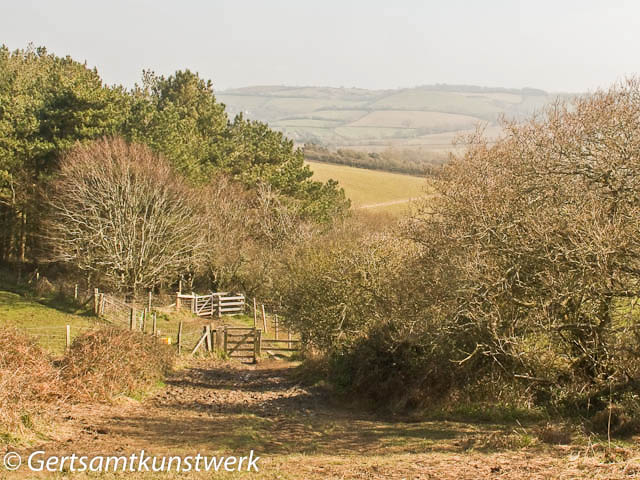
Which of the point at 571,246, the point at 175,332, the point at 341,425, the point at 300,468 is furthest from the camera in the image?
the point at 175,332

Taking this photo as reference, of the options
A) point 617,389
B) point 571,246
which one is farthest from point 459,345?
point 571,246

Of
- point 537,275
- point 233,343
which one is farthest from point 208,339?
point 537,275

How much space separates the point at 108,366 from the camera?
17906 mm

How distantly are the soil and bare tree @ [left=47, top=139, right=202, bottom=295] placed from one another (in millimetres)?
15441

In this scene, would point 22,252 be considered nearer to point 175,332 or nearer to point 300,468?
point 175,332

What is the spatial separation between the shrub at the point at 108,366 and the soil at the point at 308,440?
52cm

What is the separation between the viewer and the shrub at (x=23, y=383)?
1261 cm

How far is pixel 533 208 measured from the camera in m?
13.6

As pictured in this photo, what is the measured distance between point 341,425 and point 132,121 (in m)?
35.2

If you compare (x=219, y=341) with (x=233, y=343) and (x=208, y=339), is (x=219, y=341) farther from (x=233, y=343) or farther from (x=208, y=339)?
(x=233, y=343)

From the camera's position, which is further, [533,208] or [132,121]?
[132,121]

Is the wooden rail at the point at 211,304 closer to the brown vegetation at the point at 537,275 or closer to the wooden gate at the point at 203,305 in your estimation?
the wooden gate at the point at 203,305

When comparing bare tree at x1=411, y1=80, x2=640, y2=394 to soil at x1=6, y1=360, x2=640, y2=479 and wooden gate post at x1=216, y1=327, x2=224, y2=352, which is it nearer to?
soil at x1=6, y1=360, x2=640, y2=479

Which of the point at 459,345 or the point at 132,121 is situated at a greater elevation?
the point at 132,121
